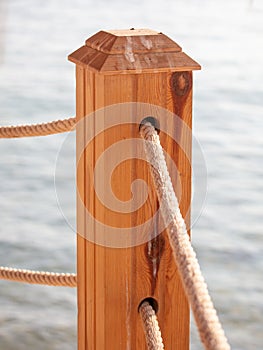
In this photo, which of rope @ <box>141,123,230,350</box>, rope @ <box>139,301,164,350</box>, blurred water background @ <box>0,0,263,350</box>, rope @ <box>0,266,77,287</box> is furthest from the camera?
blurred water background @ <box>0,0,263,350</box>

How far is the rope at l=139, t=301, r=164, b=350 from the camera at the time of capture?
3.57ft

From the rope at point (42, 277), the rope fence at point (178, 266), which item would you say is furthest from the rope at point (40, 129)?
the rope at point (42, 277)

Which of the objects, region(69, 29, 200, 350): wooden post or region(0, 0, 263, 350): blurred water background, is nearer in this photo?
region(69, 29, 200, 350): wooden post

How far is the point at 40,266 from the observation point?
2.97 metres

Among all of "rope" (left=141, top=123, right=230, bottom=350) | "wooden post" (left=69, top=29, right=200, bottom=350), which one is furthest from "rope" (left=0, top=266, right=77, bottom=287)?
"rope" (left=141, top=123, right=230, bottom=350)

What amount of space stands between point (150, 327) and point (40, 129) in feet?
1.90

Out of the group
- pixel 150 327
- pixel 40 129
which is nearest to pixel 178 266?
pixel 150 327

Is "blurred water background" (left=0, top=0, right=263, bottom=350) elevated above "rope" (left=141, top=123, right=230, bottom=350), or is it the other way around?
"rope" (left=141, top=123, right=230, bottom=350)

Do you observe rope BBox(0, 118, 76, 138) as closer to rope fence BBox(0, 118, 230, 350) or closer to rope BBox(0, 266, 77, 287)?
rope fence BBox(0, 118, 230, 350)

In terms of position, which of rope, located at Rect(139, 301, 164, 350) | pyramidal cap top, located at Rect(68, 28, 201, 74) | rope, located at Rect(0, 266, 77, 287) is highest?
pyramidal cap top, located at Rect(68, 28, 201, 74)

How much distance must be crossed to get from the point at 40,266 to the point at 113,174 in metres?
1.88

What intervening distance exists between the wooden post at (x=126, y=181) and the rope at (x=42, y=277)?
405mm

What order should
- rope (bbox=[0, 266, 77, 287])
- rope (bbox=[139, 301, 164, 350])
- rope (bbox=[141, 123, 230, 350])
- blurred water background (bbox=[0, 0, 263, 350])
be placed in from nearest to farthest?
rope (bbox=[141, 123, 230, 350]) < rope (bbox=[139, 301, 164, 350]) < rope (bbox=[0, 266, 77, 287]) < blurred water background (bbox=[0, 0, 263, 350])

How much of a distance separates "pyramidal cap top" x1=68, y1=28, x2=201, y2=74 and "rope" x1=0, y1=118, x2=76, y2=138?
1.22ft
